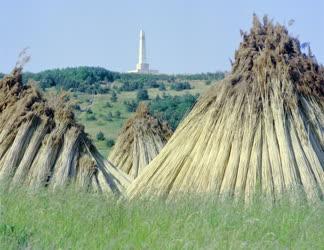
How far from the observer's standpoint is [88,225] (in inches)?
400

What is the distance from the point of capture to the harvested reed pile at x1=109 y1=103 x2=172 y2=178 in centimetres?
2139

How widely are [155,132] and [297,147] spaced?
777 centimetres

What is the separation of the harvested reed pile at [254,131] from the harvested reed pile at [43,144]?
189 centimetres

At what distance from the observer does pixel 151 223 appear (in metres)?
10.0

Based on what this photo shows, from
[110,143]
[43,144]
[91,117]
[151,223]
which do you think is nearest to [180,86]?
[91,117]

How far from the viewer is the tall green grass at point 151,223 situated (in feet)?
30.0

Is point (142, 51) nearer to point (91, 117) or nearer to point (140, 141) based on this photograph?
point (91, 117)

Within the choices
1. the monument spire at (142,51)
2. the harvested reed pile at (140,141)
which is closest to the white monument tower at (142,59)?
the monument spire at (142,51)

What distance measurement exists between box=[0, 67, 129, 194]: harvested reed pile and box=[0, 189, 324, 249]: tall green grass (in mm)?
4267

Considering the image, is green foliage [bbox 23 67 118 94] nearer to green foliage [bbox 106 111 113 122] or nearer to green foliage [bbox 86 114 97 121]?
green foliage [bbox 86 114 97 121]

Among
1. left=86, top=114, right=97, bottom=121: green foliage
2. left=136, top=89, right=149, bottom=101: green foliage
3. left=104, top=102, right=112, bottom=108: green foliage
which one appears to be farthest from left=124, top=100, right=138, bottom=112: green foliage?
left=86, top=114, right=97, bottom=121: green foliage

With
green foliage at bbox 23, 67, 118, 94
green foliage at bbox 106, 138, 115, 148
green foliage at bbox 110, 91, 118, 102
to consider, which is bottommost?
green foliage at bbox 106, 138, 115, 148

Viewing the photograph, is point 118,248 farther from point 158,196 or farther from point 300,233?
point 158,196

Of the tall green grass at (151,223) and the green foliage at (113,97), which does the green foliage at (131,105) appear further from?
the tall green grass at (151,223)
